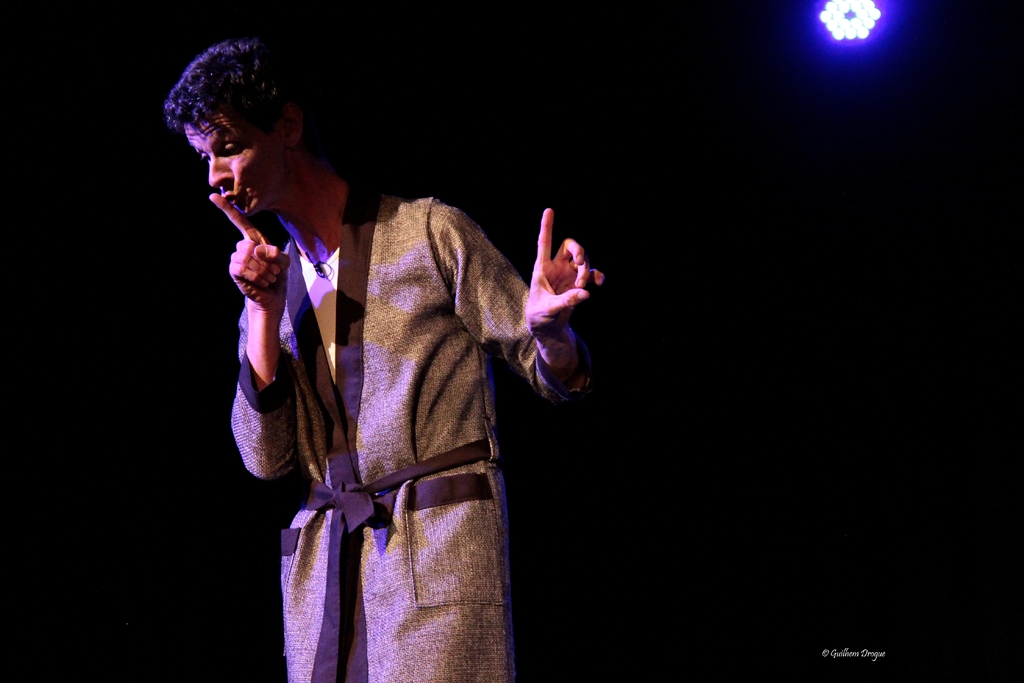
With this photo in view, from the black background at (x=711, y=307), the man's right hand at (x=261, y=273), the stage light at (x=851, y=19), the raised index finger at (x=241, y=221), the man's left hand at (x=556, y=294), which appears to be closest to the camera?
the man's left hand at (x=556, y=294)

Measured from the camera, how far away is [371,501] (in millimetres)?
1544

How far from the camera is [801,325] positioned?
2883 mm

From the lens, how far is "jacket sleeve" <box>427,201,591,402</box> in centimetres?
161

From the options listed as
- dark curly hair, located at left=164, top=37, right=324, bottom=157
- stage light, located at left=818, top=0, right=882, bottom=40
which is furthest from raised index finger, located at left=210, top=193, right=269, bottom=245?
stage light, located at left=818, top=0, right=882, bottom=40

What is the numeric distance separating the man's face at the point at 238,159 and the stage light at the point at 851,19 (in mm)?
1909

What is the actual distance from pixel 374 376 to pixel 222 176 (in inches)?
17.2

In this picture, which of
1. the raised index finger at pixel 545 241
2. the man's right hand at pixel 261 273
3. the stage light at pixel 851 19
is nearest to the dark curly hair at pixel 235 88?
the man's right hand at pixel 261 273

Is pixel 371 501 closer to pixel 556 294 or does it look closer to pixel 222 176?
pixel 556 294

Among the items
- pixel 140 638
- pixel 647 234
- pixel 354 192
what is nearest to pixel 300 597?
pixel 354 192

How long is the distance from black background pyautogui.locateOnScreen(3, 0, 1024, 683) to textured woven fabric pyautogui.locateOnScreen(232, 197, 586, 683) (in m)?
0.94

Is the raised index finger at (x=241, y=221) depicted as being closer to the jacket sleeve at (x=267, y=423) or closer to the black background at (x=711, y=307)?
the jacket sleeve at (x=267, y=423)

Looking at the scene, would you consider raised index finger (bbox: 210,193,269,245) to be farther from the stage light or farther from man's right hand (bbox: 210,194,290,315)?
the stage light

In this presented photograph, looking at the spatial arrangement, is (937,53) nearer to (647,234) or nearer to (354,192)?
(647,234)

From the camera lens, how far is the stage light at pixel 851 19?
2914mm
